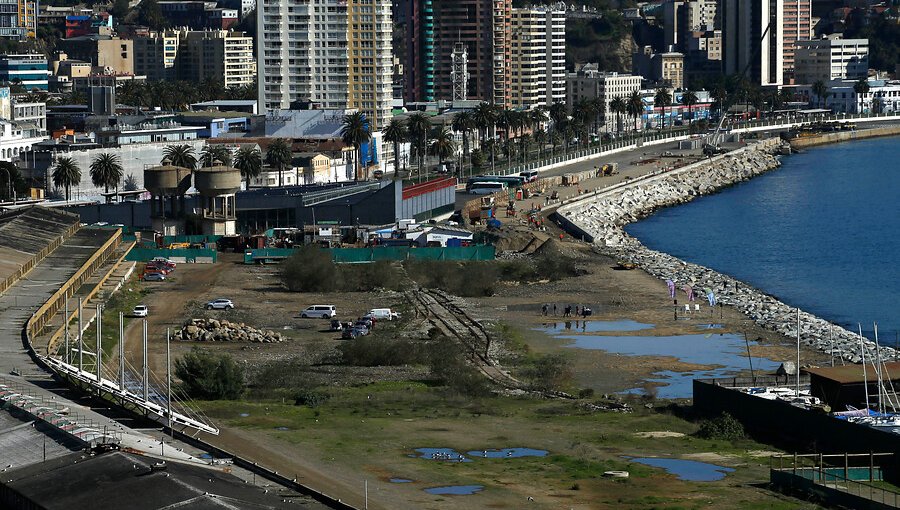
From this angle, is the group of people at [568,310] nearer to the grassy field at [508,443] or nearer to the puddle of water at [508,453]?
the grassy field at [508,443]

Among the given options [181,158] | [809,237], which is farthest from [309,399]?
[809,237]

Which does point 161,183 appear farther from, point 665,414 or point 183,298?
point 665,414

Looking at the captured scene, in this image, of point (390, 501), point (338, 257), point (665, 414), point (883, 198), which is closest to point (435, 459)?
point (390, 501)

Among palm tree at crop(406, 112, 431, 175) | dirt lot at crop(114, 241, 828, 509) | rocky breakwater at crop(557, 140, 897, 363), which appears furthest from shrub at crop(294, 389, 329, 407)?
palm tree at crop(406, 112, 431, 175)

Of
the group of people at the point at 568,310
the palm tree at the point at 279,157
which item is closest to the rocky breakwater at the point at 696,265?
the group of people at the point at 568,310

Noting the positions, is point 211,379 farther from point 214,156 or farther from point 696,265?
point 214,156
